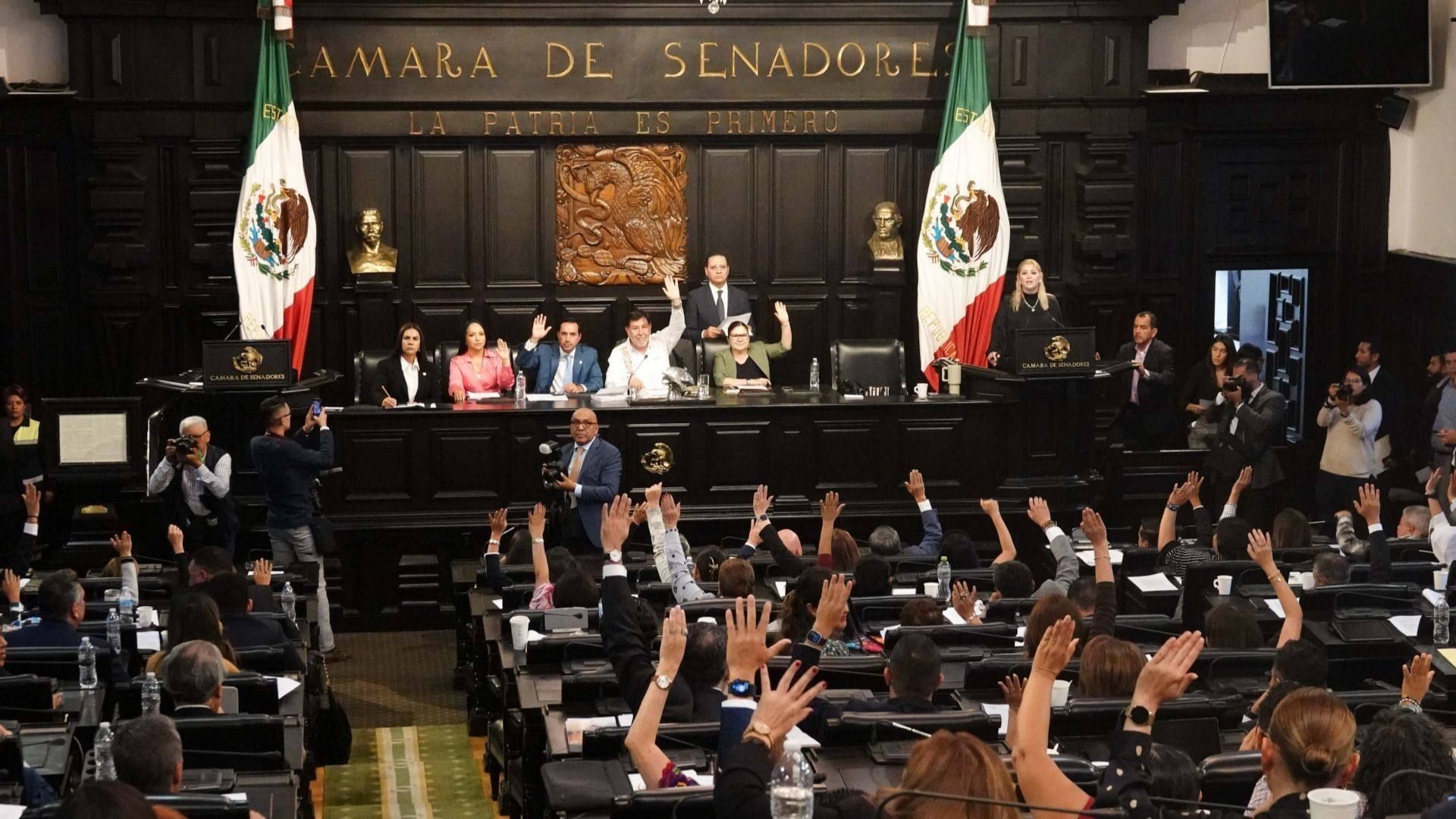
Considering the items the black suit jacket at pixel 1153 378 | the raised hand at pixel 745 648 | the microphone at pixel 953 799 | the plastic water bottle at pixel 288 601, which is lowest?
the plastic water bottle at pixel 288 601

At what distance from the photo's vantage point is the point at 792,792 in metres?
4.44

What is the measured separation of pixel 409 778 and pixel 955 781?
618 cm

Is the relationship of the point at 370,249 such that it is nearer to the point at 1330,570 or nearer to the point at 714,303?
the point at 714,303

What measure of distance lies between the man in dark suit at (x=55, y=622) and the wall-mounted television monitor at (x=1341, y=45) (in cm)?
1126

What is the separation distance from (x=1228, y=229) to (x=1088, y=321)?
5.29ft

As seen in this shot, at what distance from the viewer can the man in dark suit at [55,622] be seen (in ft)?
27.8

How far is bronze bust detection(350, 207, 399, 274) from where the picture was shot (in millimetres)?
15406

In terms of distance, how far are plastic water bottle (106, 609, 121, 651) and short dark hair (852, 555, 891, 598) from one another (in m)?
3.49

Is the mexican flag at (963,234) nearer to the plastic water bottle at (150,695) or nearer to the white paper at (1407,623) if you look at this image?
the white paper at (1407,623)

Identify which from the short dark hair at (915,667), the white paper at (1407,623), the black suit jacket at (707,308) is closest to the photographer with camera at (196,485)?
the black suit jacket at (707,308)

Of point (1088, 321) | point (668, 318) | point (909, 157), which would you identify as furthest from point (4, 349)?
point (1088, 321)

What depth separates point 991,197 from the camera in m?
15.7

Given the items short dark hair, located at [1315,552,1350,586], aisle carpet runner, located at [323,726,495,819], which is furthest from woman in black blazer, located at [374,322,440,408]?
short dark hair, located at [1315,552,1350,586]

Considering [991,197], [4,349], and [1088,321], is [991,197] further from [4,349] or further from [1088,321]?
[4,349]
